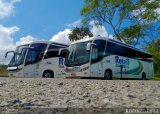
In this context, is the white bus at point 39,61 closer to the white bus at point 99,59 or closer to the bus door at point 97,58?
the white bus at point 99,59

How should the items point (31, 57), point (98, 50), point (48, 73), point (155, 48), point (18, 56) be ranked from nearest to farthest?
point (98, 50)
point (31, 57)
point (48, 73)
point (18, 56)
point (155, 48)

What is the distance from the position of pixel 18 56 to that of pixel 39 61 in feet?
5.45

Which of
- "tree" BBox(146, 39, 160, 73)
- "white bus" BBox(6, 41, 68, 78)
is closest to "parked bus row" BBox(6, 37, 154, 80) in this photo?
"white bus" BBox(6, 41, 68, 78)

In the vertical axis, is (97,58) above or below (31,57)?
below

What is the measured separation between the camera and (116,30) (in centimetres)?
4394

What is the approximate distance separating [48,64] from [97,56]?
4.97 m

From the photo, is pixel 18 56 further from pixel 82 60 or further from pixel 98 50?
pixel 98 50

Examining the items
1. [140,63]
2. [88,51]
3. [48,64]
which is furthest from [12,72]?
[140,63]

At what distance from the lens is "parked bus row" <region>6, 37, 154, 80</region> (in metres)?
22.8

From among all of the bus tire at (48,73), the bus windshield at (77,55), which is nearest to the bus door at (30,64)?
the bus tire at (48,73)

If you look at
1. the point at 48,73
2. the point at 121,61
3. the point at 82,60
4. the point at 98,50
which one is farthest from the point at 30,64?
the point at 121,61

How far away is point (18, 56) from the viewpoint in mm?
27188

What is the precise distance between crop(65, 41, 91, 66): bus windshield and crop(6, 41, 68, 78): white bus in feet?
9.28

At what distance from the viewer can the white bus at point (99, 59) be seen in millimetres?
22625
